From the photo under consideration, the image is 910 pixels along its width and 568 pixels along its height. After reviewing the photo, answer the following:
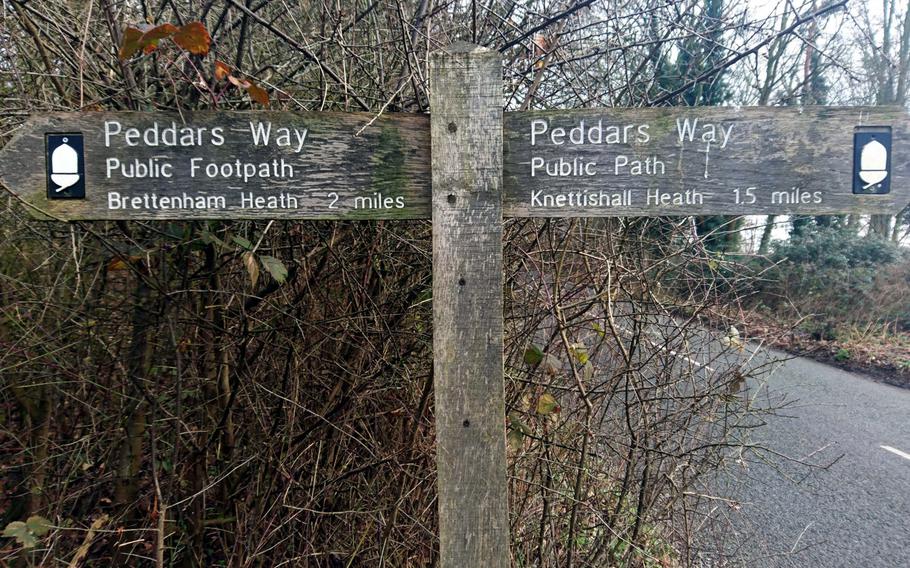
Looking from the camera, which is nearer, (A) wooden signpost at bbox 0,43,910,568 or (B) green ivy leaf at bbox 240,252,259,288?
(A) wooden signpost at bbox 0,43,910,568

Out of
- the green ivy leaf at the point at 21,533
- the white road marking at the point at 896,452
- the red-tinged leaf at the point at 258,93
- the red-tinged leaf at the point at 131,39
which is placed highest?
the red-tinged leaf at the point at 131,39

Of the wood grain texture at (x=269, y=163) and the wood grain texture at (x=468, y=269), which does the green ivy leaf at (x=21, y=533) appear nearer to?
the wood grain texture at (x=269, y=163)

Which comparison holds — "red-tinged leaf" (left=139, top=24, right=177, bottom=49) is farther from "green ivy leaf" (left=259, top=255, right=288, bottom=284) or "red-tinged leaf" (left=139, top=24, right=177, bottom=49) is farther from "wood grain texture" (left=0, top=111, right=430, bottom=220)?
"green ivy leaf" (left=259, top=255, right=288, bottom=284)

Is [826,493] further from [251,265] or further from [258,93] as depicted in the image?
[258,93]

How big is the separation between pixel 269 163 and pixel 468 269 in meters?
0.59

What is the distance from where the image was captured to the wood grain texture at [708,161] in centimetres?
142

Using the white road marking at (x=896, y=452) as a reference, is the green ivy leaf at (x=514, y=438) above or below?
above

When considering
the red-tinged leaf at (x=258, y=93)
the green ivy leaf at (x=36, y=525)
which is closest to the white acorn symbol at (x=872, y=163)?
the red-tinged leaf at (x=258, y=93)

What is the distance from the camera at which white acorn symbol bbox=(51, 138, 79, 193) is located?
1.41 meters

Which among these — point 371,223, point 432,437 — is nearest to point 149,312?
point 371,223

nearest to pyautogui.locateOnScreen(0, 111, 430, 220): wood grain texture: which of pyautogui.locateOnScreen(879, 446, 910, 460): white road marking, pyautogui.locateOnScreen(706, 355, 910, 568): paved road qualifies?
pyautogui.locateOnScreen(706, 355, 910, 568): paved road

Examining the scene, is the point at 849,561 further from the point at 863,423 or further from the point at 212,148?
the point at 212,148

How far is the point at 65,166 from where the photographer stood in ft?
4.63

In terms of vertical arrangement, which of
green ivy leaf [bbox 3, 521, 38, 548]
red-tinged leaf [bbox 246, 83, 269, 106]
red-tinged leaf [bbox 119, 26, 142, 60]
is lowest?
green ivy leaf [bbox 3, 521, 38, 548]
